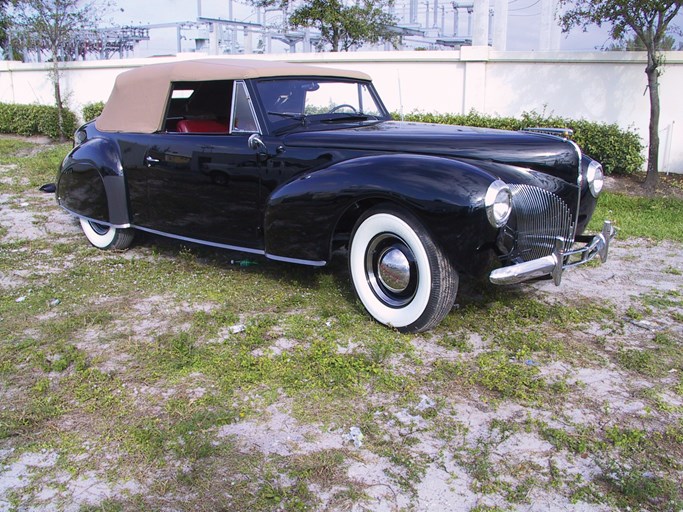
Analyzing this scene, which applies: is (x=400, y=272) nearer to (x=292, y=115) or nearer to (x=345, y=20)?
(x=292, y=115)

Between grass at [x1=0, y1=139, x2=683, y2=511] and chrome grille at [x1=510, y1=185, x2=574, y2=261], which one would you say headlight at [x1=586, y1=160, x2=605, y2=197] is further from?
grass at [x1=0, y1=139, x2=683, y2=511]

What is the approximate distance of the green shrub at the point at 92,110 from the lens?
44.3 feet

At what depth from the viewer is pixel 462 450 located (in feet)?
8.43

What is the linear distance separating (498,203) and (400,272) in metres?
0.72

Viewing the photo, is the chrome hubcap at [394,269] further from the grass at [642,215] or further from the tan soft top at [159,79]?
the grass at [642,215]

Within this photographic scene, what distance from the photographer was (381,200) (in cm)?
371

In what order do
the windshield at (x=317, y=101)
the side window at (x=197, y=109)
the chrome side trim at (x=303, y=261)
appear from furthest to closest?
the side window at (x=197, y=109)
the windshield at (x=317, y=101)
the chrome side trim at (x=303, y=261)

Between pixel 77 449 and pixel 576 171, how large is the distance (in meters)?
3.20

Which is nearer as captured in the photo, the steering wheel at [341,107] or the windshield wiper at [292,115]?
the windshield wiper at [292,115]

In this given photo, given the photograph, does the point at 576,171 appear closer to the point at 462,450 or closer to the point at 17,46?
the point at 462,450

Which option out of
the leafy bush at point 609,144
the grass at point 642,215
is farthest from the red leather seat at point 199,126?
the leafy bush at point 609,144

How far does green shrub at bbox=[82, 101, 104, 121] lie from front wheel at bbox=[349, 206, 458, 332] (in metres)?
11.4

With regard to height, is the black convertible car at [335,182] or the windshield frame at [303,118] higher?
the windshield frame at [303,118]

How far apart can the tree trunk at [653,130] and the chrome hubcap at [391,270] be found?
18.7 feet
